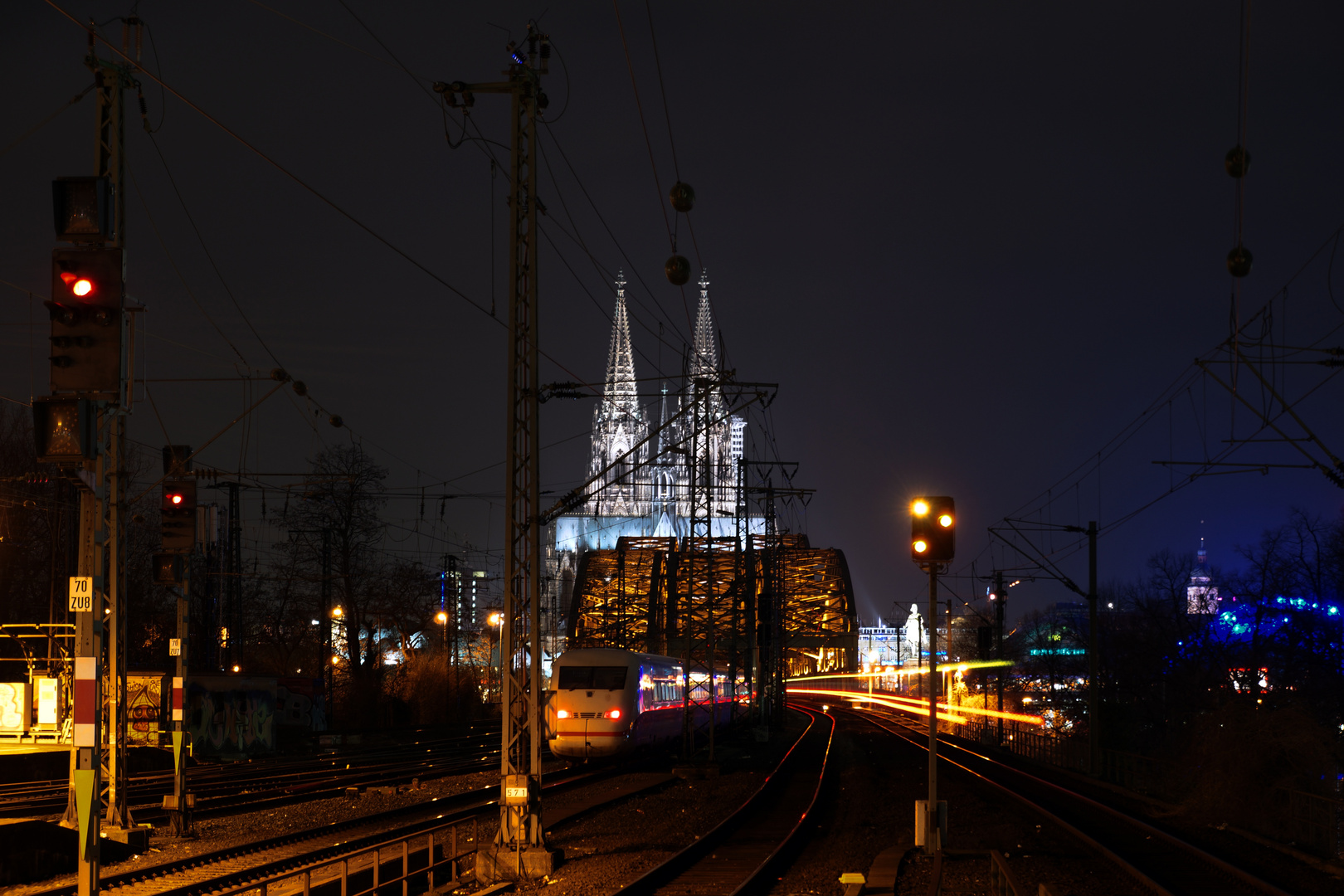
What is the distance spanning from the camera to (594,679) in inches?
1259

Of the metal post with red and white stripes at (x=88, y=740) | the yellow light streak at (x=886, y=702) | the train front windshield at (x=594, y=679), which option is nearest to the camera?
the metal post with red and white stripes at (x=88, y=740)

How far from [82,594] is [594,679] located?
22513mm

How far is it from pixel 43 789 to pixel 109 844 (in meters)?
11.7

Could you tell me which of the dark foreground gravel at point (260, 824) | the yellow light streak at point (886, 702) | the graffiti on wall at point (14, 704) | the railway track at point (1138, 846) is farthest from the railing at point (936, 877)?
the yellow light streak at point (886, 702)

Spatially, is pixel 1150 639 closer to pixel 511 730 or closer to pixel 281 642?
pixel 281 642

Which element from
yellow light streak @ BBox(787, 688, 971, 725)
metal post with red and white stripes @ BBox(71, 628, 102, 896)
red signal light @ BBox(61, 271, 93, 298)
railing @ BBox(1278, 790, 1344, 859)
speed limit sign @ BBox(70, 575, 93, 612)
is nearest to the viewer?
red signal light @ BBox(61, 271, 93, 298)

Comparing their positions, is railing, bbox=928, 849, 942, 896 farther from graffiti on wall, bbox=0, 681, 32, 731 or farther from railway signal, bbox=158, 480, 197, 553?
graffiti on wall, bbox=0, 681, 32, 731

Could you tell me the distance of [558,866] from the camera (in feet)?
51.5

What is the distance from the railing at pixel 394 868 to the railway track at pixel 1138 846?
28.1 feet

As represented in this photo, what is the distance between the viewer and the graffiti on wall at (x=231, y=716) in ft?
120

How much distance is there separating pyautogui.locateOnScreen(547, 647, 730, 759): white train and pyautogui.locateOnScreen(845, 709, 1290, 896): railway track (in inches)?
348

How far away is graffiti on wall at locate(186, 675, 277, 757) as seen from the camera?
36688 millimetres

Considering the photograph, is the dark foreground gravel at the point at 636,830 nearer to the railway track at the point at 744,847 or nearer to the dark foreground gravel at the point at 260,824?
the railway track at the point at 744,847

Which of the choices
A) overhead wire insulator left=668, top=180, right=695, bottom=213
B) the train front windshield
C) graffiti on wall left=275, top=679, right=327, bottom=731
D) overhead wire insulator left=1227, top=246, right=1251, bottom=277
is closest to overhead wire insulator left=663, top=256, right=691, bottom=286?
overhead wire insulator left=668, top=180, right=695, bottom=213
